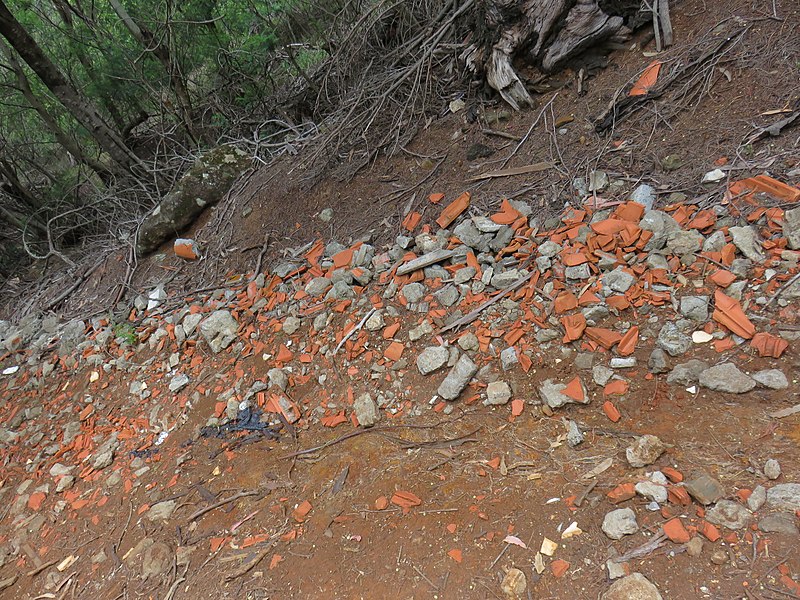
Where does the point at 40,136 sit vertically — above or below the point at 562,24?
above

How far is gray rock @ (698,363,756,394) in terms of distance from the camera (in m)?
1.81

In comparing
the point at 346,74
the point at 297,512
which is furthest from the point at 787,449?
the point at 346,74

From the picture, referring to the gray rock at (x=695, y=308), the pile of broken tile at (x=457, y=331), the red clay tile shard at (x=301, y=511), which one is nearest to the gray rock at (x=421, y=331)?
the pile of broken tile at (x=457, y=331)

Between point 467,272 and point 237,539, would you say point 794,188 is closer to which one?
point 467,272

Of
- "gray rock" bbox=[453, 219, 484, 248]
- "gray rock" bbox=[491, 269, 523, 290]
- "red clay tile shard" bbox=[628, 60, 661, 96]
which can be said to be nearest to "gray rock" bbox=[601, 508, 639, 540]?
"gray rock" bbox=[491, 269, 523, 290]

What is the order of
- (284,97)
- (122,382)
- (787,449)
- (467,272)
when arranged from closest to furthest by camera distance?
(787,449), (467,272), (122,382), (284,97)

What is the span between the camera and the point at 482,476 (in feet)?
6.51

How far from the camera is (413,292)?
2.87 m

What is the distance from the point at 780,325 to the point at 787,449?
58 cm

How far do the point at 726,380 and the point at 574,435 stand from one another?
0.66 meters

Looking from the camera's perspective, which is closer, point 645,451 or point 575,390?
point 645,451

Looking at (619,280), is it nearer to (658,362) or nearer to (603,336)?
(603,336)

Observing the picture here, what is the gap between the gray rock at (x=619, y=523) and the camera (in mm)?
Result: 1562

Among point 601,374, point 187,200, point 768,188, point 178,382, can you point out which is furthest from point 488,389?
point 187,200
